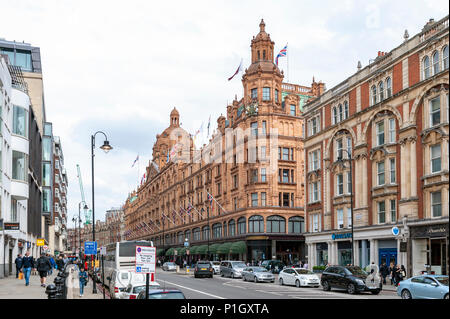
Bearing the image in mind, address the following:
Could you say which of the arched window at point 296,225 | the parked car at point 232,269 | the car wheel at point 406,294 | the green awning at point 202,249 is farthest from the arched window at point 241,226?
the car wheel at point 406,294

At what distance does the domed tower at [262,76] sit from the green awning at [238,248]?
1774cm

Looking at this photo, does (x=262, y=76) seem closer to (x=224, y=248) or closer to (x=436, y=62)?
(x=224, y=248)

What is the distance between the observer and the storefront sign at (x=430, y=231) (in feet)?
119

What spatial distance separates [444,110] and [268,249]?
3936 centimetres

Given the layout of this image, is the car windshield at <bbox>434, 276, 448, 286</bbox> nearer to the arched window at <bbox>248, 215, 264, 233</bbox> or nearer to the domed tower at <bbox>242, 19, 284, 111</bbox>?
the arched window at <bbox>248, 215, 264, 233</bbox>

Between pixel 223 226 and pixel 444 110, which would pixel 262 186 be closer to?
pixel 223 226

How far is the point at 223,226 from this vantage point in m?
81.2

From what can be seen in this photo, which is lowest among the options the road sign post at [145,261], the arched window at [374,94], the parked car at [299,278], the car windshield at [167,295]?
the parked car at [299,278]

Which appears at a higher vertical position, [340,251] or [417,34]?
[417,34]

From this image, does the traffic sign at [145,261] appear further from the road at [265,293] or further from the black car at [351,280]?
the black car at [351,280]

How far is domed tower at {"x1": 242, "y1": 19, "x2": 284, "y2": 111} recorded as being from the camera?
72250 millimetres

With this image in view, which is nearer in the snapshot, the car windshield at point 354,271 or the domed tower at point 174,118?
the car windshield at point 354,271

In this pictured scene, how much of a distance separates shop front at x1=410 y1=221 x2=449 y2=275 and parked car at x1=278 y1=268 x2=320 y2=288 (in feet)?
23.5
